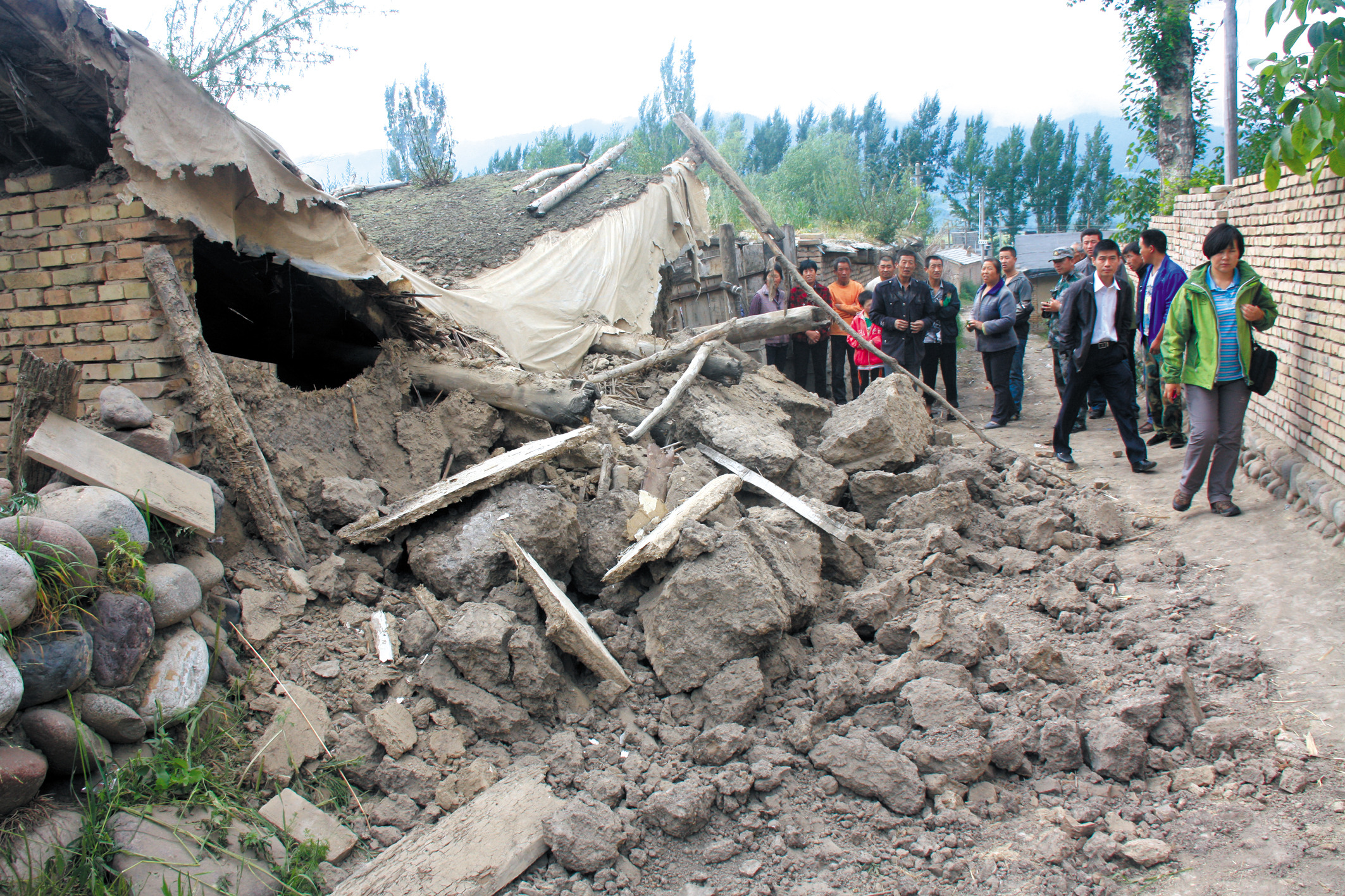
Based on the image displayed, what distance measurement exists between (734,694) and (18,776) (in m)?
2.34

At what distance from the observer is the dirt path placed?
230 cm

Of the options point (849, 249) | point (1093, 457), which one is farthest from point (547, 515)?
point (849, 249)

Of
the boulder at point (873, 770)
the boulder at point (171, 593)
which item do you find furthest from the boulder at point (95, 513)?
the boulder at point (873, 770)

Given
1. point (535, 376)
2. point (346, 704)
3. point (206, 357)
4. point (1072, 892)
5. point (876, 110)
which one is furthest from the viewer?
point (876, 110)

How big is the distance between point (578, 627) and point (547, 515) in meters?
0.70

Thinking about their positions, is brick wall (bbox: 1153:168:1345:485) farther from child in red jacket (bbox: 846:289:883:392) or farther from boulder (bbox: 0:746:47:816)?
boulder (bbox: 0:746:47:816)

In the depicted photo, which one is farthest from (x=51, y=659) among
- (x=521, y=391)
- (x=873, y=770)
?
(x=521, y=391)

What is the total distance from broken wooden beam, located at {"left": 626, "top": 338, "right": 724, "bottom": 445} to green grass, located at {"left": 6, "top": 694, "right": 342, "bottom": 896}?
11.0ft

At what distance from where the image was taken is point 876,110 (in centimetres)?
5150

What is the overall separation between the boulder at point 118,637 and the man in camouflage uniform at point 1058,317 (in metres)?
6.95

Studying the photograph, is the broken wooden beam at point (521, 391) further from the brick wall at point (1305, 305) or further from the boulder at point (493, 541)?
the brick wall at point (1305, 305)

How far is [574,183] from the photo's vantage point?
9.88 m

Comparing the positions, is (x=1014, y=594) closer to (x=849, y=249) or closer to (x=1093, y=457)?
(x=1093, y=457)

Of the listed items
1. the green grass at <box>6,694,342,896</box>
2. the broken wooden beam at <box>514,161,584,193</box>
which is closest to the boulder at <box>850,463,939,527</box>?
the green grass at <box>6,694,342,896</box>
